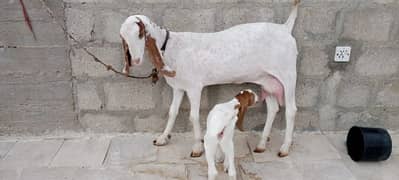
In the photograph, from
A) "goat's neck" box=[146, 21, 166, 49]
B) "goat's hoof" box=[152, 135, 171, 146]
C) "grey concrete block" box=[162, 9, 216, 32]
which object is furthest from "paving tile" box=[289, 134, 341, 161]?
"goat's neck" box=[146, 21, 166, 49]

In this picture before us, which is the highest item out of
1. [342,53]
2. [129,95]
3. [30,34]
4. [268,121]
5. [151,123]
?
[30,34]

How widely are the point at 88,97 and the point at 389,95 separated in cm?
217

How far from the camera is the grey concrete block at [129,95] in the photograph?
2320 millimetres

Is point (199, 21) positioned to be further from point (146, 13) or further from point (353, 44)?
point (353, 44)

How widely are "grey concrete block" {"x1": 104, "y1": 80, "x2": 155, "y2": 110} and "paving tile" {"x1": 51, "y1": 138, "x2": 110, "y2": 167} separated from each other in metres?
0.27

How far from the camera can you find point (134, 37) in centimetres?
172

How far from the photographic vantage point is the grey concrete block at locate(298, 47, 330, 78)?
2293 mm

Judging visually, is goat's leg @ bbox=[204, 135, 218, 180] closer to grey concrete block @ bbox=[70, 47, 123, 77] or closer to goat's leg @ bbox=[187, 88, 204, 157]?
goat's leg @ bbox=[187, 88, 204, 157]

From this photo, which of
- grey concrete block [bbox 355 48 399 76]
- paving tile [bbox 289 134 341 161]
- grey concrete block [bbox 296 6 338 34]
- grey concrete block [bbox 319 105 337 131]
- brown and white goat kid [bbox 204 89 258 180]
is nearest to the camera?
brown and white goat kid [bbox 204 89 258 180]

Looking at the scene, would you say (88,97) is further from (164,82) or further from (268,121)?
(268,121)

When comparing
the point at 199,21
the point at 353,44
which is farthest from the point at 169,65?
the point at 353,44

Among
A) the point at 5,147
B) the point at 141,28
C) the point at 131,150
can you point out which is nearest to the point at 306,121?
the point at 131,150

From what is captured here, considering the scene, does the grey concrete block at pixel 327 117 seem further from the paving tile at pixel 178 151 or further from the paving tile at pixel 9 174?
the paving tile at pixel 9 174

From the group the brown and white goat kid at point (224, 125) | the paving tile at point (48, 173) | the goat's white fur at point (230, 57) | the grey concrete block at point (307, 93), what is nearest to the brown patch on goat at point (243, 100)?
the brown and white goat kid at point (224, 125)
